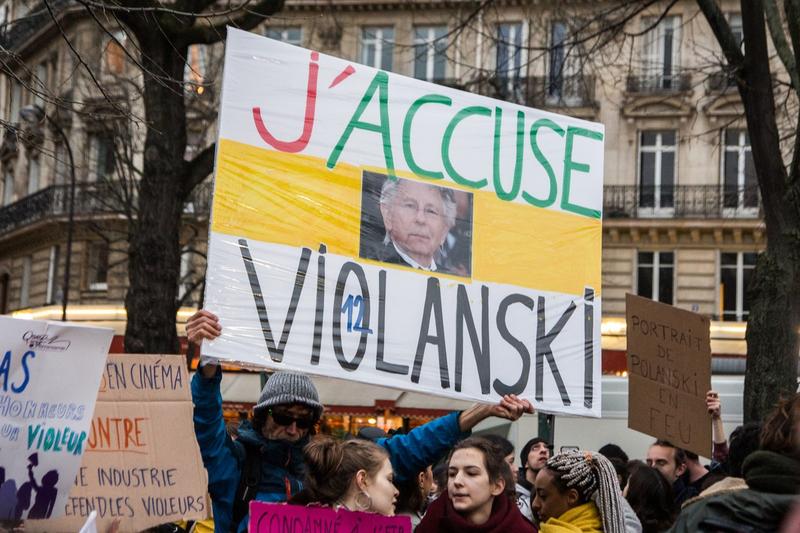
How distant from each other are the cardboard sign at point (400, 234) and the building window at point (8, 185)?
121 ft

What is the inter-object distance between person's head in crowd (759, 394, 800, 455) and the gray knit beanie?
6.54ft

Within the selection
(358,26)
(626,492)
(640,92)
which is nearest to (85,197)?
(358,26)

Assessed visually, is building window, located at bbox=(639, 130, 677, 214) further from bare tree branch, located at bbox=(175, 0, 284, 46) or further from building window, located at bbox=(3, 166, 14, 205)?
bare tree branch, located at bbox=(175, 0, 284, 46)

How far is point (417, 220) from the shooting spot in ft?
17.0

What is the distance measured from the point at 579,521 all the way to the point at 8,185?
3836 cm

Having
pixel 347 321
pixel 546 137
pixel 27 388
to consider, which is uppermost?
pixel 546 137

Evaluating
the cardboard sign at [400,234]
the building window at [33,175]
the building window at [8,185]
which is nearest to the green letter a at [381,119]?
the cardboard sign at [400,234]

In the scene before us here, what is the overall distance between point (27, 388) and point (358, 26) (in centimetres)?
2922

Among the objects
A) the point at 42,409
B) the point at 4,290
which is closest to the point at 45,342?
the point at 42,409

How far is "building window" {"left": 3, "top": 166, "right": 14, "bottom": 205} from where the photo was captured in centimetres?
4009

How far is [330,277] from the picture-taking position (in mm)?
4875

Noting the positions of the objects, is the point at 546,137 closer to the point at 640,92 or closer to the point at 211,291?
the point at 211,291

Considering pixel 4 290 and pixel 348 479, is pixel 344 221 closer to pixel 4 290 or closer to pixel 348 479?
pixel 348 479

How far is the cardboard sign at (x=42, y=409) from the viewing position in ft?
15.1
